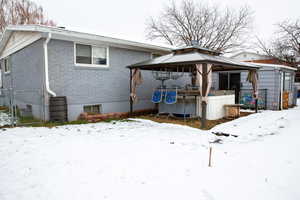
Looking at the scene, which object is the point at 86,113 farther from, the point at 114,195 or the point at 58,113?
the point at 114,195

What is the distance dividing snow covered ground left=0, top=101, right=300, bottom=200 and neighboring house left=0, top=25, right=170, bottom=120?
217 centimetres

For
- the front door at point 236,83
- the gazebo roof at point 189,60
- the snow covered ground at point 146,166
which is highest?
the gazebo roof at point 189,60

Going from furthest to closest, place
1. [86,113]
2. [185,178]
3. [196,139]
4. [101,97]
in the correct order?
[101,97], [86,113], [196,139], [185,178]

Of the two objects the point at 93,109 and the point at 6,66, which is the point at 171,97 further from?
the point at 6,66

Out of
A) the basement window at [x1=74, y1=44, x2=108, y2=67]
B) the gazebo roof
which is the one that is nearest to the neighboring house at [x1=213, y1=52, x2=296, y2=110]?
the gazebo roof

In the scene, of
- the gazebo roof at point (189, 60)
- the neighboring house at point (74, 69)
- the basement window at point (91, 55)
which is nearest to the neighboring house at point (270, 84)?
the gazebo roof at point (189, 60)

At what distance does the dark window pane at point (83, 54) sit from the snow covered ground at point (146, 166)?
3179 mm

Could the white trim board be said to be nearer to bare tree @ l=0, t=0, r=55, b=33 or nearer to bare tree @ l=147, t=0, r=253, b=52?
bare tree @ l=0, t=0, r=55, b=33

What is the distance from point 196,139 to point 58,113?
4672 mm

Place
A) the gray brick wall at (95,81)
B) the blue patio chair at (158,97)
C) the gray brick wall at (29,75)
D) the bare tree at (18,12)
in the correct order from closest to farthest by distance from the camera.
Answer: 1. the gray brick wall at (95,81)
2. the gray brick wall at (29,75)
3. the blue patio chair at (158,97)
4. the bare tree at (18,12)

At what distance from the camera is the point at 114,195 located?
2.43 m

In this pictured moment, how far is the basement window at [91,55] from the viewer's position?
7445 mm

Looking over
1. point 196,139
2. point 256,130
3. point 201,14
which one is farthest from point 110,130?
point 201,14

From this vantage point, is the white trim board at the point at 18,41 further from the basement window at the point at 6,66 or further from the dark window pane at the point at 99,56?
the dark window pane at the point at 99,56
